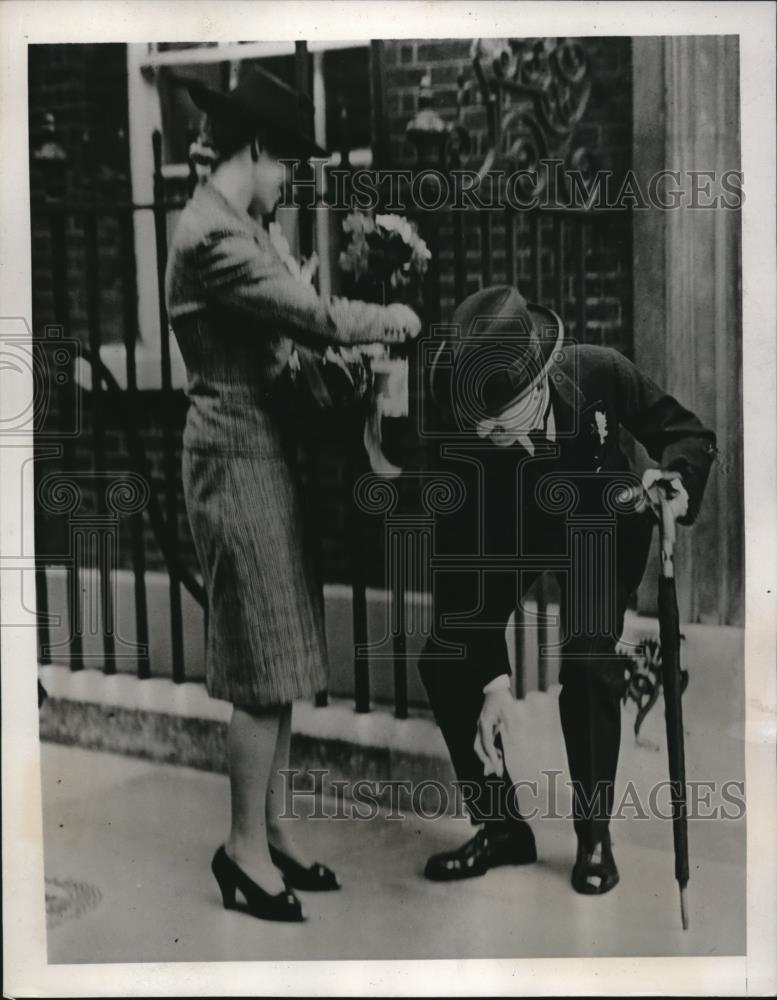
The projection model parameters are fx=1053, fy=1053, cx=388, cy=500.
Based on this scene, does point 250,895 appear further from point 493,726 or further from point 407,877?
point 493,726

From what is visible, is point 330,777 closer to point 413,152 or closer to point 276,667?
point 276,667

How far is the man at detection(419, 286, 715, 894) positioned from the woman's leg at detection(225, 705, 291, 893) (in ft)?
1.44

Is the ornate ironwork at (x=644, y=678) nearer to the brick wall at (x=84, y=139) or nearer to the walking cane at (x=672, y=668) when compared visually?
the walking cane at (x=672, y=668)

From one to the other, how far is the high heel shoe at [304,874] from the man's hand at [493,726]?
0.51 meters

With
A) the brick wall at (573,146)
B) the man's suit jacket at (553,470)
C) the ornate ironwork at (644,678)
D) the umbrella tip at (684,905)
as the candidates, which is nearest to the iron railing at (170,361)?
the brick wall at (573,146)

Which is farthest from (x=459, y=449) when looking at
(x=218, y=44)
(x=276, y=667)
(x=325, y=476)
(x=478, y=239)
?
(x=218, y=44)

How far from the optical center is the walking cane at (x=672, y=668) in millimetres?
2836

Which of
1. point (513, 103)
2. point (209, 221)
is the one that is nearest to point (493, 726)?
point (209, 221)

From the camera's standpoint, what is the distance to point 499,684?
2830 mm

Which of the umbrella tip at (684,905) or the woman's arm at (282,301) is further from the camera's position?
the umbrella tip at (684,905)

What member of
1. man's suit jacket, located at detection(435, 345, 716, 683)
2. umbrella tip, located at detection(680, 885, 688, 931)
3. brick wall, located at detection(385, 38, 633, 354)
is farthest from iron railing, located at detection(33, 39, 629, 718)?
umbrella tip, located at detection(680, 885, 688, 931)

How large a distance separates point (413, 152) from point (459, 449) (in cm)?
79

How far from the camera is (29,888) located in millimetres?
2887

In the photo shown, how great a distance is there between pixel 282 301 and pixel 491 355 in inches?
22.4
